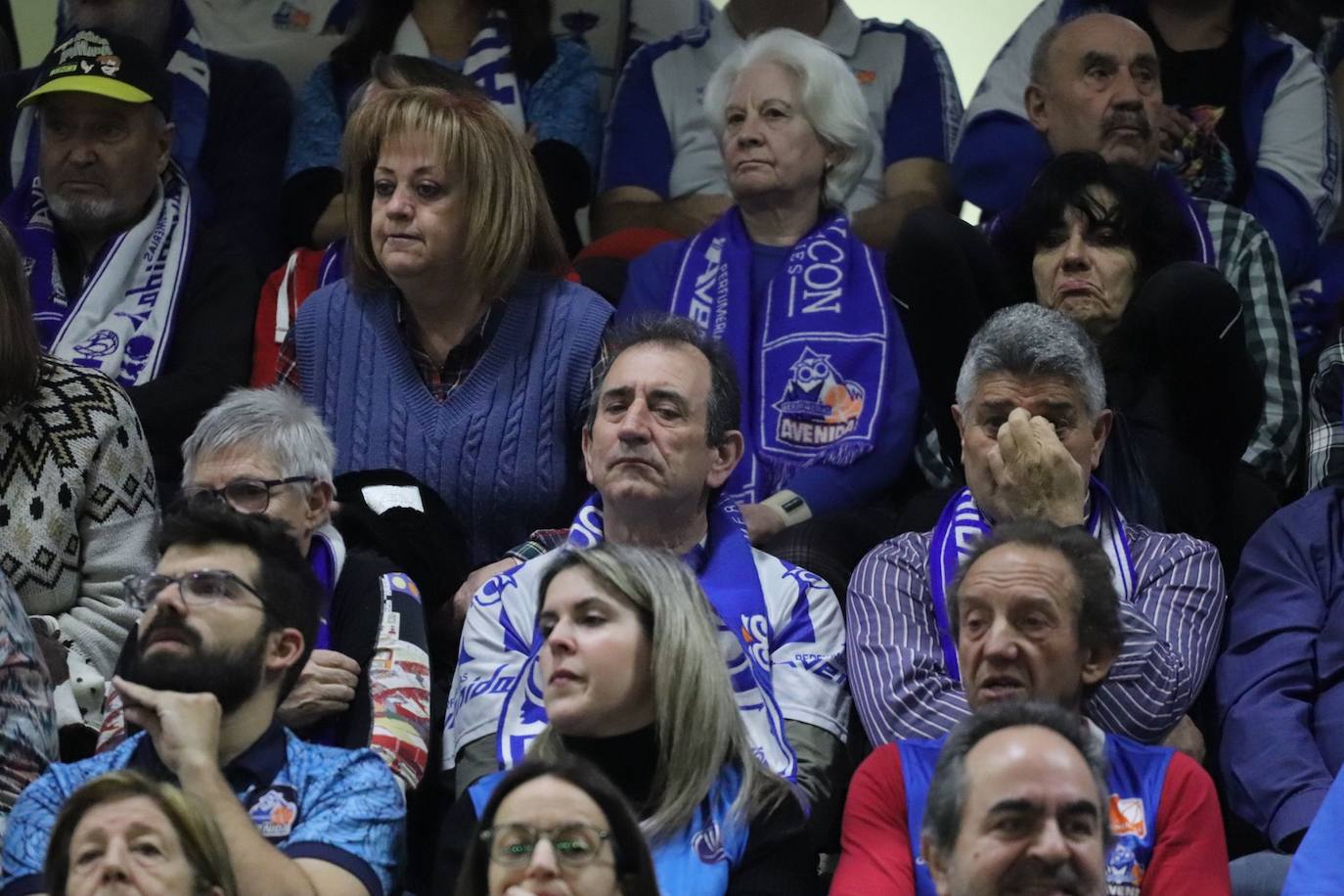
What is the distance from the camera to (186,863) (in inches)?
120

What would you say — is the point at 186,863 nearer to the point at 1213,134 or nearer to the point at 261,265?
the point at 261,265

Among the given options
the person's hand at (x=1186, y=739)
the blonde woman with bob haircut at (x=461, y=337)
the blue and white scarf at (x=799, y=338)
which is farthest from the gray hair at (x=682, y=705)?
the blue and white scarf at (x=799, y=338)

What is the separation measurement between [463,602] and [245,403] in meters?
0.47

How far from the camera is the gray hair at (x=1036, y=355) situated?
4.04 m

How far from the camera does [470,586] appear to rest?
166 inches

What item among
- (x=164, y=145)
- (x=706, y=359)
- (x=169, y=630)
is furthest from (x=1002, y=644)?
(x=164, y=145)

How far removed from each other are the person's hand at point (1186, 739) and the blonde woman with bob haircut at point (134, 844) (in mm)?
1491

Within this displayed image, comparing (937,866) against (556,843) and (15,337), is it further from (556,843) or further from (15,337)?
(15,337)

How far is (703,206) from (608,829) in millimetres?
2680

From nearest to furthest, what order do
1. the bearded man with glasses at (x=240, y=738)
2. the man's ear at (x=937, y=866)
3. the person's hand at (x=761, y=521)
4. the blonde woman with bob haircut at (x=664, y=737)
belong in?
the man's ear at (x=937, y=866) < the bearded man with glasses at (x=240, y=738) < the blonde woman with bob haircut at (x=664, y=737) < the person's hand at (x=761, y=521)

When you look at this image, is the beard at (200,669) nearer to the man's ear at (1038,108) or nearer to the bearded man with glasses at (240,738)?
the bearded man with glasses at (240,738)

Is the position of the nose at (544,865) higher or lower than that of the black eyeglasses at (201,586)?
lower

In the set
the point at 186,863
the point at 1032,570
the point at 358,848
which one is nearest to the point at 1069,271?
the point at 1032,570

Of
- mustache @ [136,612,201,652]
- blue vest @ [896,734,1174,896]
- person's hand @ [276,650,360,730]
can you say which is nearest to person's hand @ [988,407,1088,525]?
blue vest @ [896,734,1174,896]
